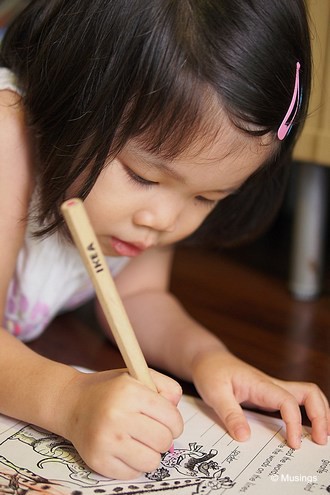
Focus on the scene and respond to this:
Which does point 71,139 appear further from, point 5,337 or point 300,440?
point 300,440

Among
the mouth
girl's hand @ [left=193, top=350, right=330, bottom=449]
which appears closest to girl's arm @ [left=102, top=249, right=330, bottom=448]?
girl's hand @ [left=193, top=350, right=330, bottom=449]

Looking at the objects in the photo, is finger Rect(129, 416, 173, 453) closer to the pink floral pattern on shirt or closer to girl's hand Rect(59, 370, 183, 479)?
girl's hand Rect(59, 370, 183, 479)

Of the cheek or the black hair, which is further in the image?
the cheek

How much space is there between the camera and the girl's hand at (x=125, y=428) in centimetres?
51

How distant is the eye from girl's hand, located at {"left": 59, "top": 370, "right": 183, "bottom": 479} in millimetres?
174

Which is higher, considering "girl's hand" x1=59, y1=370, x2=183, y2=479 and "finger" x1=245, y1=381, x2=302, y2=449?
"girl's hand" x1=59, y1=370, x2=183, y2=479

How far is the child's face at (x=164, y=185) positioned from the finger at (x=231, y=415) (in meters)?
0.15

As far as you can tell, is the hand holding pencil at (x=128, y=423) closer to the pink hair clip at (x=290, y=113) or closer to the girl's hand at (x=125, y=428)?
the girl's hand at (x=125, y=428)

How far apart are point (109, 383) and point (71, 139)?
213 mm

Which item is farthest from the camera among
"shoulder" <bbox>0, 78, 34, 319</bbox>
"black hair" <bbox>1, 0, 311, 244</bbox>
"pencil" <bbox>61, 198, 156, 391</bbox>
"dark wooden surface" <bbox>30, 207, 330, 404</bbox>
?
"dark wooden surface" <bbox>30, 207, 330, 404</bbox>

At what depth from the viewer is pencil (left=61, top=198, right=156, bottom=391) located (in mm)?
457

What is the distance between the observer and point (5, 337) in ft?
2.10

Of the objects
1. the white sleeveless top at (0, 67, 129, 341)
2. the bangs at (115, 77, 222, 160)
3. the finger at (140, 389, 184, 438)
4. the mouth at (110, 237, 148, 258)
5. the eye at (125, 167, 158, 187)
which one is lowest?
the white sleeveless top at (0, 67, 129, 341)

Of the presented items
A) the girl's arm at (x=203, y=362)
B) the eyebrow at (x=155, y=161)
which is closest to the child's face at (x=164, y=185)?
the eyebrow at (x=155, y=161)
